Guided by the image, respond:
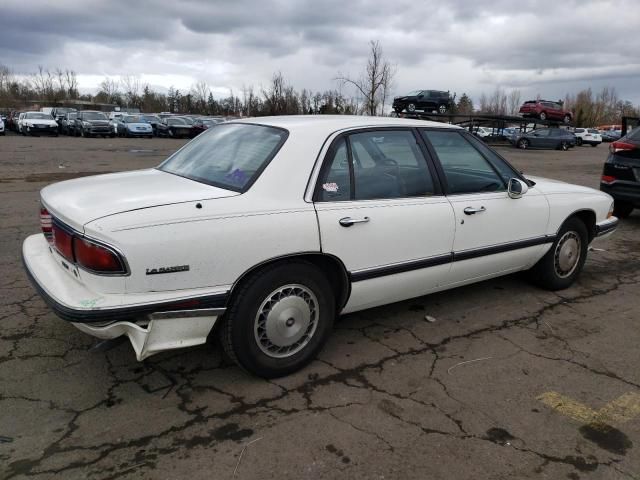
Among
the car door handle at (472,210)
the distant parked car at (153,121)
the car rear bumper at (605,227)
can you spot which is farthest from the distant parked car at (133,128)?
the car door handle at (472,210)

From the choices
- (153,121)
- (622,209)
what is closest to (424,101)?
(153,121)

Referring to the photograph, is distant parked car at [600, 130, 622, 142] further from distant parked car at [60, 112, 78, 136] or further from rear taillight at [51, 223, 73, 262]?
rear taillight at [51, 223, 73, 262]

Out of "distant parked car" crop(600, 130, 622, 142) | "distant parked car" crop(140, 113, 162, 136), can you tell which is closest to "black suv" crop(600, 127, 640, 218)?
"distant parked car" crop(140, 113, 162, 136)

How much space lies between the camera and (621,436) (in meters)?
2.67

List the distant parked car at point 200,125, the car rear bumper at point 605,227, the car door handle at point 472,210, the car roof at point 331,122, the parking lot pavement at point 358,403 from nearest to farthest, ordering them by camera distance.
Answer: the parking lot pavement at point 358,403
the car roof at point 331,122
the car door handle at point 472,210
the car rear bumper at point 605,227
the distant parked car at point 200,125

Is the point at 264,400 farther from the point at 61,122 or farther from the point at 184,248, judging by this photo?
the point at 61,122

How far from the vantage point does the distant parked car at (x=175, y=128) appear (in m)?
33.8

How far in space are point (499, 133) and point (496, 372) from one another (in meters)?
39.9

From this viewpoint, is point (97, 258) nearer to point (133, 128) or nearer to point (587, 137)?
point (133, 128)

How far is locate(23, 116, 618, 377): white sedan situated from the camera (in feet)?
8.45

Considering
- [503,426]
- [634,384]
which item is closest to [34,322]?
[503,426]

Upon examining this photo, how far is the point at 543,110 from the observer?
3966cm

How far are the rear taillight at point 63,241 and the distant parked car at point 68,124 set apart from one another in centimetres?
3341

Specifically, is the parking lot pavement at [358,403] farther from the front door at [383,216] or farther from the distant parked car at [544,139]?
the distant parked car at [544,139]
